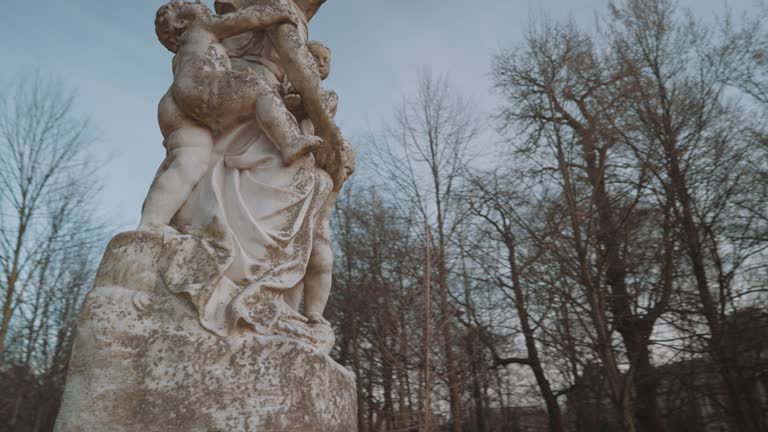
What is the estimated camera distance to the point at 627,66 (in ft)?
40.0

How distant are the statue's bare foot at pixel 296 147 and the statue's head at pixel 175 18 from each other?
1.05 meters

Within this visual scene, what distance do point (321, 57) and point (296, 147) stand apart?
1.16 meters

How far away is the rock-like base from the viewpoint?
7.14 ft

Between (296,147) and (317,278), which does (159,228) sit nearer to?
(296,147)

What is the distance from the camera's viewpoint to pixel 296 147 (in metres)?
2.89

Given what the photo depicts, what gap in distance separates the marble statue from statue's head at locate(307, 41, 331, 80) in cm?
27

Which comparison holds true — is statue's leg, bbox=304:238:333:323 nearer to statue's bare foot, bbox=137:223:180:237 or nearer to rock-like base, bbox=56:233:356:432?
rock-like base, bbox=56:233:356:432

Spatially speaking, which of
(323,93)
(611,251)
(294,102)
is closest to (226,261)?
(294,102)

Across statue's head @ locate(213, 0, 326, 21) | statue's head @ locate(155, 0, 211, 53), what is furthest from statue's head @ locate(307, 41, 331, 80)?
statue's head @ locate(155, 0, 211, 53)

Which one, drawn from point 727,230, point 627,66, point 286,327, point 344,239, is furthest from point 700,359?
point 286,327

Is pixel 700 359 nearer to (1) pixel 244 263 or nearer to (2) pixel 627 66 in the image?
(2) pixel 627 66

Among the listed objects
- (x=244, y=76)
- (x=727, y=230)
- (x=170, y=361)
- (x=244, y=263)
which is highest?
(x=727, y=230)

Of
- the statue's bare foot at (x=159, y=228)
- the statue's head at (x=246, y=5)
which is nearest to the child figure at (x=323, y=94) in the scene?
the statue's head at (x=246, y=5)

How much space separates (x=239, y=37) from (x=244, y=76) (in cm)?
63
